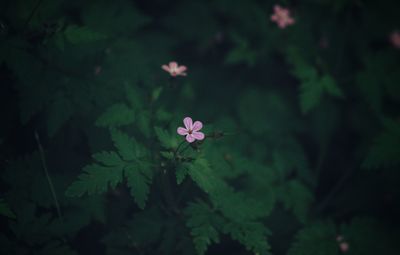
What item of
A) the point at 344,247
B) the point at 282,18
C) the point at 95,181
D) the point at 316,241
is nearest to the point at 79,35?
the point at 95,181

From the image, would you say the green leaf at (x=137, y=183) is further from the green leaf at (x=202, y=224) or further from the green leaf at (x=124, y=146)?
the green leaf at (x=202, y=224)

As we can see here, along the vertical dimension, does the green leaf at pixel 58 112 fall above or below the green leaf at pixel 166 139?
above

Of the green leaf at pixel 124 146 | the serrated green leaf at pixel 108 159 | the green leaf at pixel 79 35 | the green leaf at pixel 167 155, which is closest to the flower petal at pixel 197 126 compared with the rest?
the green leaf at pixel 167 155

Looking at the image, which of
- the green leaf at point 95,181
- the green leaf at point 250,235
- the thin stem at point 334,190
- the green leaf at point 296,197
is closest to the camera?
the green leaf at point 95,181

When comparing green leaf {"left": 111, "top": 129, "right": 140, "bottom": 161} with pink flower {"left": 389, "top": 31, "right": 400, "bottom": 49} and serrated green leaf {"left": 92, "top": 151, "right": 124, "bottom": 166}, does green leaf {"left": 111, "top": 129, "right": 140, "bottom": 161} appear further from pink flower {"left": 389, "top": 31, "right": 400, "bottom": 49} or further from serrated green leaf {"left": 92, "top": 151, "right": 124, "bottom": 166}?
pink flower {"left": 389, "top": 31, "right": 400, "bottom": 49}

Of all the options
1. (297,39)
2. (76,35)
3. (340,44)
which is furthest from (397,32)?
(76,35)

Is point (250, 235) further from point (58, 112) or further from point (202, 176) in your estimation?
point (58, 112)

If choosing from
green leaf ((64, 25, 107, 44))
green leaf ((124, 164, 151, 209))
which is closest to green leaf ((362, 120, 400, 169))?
green leaf ((124, 164, 151, 209))

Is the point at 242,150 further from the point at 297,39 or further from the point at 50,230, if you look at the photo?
the point at 50,230
